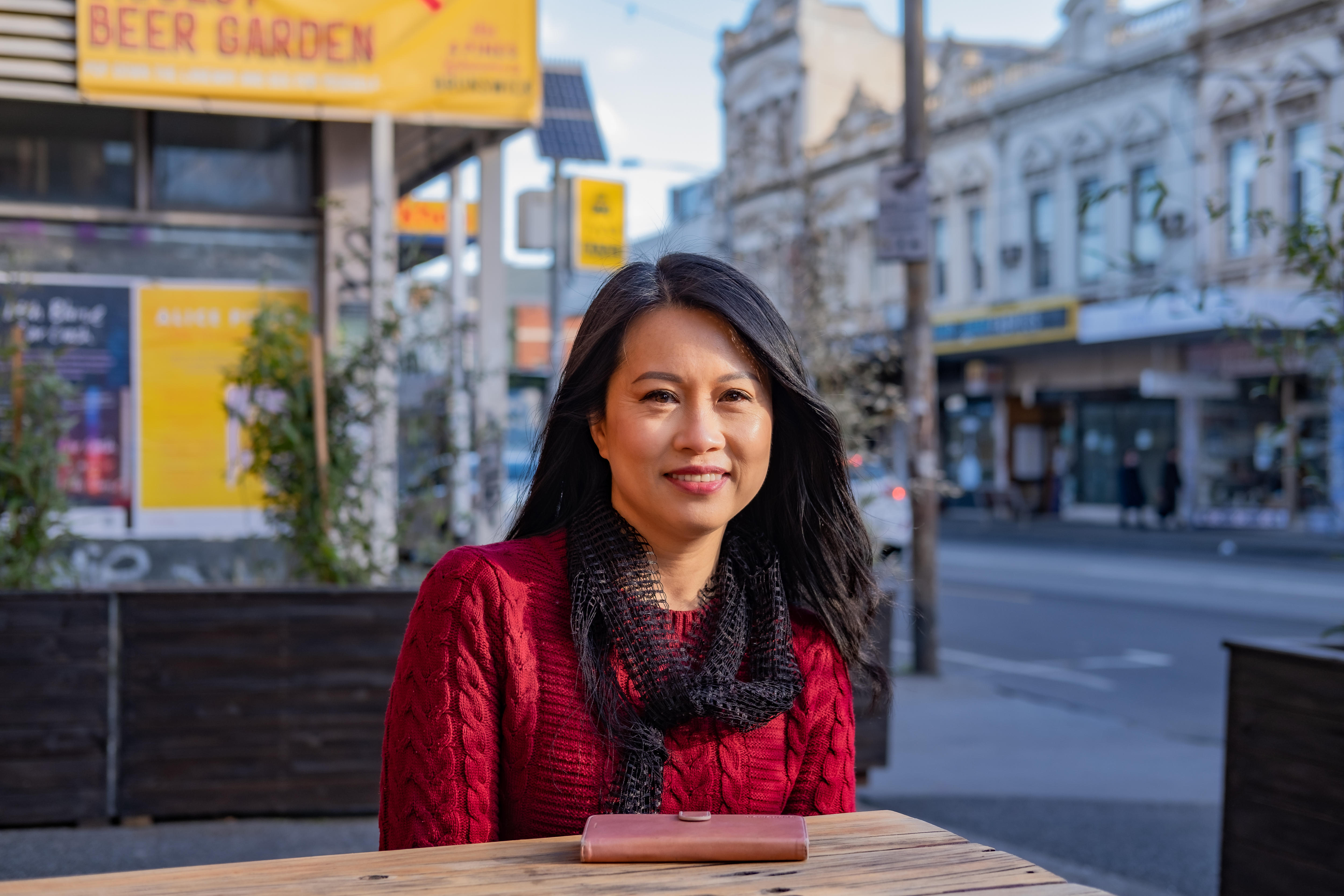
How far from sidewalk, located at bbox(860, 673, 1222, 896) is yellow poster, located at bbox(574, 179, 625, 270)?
603 cm

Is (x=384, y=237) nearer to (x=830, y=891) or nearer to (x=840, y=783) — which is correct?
(x=840, y=783)

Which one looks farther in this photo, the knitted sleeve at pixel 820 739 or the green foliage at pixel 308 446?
the green foliage at pixel 308 446

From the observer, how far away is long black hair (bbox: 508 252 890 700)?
198 cm

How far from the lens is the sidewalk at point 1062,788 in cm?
483

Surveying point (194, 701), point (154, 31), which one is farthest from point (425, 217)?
point (194, 701)

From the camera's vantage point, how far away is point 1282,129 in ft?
73.8

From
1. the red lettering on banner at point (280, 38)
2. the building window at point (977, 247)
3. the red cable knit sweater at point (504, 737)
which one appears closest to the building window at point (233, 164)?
the red lettering on banner at point (280, 38)

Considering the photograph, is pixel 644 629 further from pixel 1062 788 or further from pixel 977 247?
pixel 977 247

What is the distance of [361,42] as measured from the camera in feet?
22.2

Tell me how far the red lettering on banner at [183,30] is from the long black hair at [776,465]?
5300mm

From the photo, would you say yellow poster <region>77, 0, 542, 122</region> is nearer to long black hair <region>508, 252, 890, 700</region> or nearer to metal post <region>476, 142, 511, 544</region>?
metal post <region>476, 142, 511, 544</region>

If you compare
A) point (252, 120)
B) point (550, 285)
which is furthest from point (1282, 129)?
point (252, 120)

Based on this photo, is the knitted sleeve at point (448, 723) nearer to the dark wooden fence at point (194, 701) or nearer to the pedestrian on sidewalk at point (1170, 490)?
the dark wooden fence at point (194, 701)

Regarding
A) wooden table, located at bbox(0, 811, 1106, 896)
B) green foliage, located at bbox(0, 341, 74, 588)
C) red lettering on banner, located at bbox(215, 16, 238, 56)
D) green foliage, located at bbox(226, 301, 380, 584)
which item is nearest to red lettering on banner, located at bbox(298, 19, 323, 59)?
red lettering on banner, located at bbox(215, 16, 238, 56)
